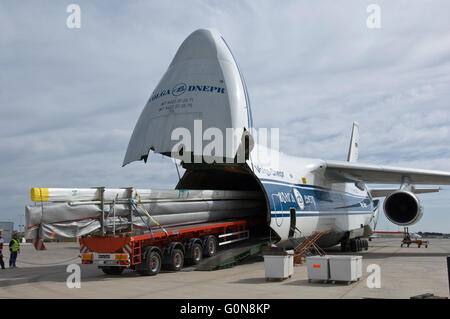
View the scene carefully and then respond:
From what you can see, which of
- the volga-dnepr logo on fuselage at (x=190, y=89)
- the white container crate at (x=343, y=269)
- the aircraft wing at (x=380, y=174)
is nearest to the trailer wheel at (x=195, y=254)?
the white container crate at (x=343, y=269)

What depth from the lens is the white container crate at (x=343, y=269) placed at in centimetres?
983

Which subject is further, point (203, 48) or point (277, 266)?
point (203, 48)

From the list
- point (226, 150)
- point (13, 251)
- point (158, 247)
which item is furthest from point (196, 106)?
point (13, 251)

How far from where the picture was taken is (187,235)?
520 inches

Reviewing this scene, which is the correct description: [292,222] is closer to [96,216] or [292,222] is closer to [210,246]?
[210,246]

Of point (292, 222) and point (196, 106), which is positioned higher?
point (196, 106)

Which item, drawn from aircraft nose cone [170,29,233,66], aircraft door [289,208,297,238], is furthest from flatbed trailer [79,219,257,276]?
aircraft nose cone [170,29,233,66]

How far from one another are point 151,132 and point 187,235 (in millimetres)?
3289

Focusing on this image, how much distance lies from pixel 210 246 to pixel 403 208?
325 inches

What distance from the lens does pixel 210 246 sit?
13.9 meters
